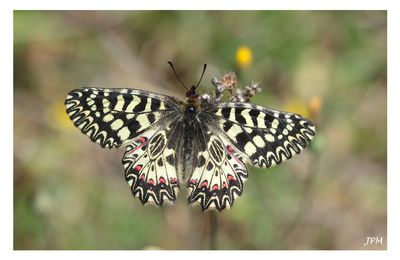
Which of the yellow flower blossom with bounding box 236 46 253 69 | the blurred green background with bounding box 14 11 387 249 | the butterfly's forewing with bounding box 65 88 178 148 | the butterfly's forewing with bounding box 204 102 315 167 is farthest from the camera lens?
the blurred green background with bounding box 14 11 387 249

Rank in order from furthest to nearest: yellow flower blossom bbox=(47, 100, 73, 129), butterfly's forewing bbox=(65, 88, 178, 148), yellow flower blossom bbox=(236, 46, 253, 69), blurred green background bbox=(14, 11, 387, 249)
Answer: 1. yellow flower blossom bbox=(47, 100, 73, 129)
2. blurred green background bbox=(14, 11, 387, 249)
3. yellow flower blossom bbox=(236, 46, 253, 69)
4. butterfly's forewing bbox=(65, 88, 178, 148)

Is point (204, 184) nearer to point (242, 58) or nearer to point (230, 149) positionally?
point (230, 149)

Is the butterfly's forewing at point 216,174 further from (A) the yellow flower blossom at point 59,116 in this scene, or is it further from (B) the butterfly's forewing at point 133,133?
(A) the yellow flower blossom at point 59,116

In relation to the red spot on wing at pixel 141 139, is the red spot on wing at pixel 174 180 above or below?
below

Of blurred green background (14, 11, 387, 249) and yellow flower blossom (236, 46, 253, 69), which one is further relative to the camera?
blurred green background (14, 11, 387, 249)

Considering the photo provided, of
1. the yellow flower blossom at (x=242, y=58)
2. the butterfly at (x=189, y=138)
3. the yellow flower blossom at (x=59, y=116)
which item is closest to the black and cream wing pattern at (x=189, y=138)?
the butterfly at (x=189, y=138)

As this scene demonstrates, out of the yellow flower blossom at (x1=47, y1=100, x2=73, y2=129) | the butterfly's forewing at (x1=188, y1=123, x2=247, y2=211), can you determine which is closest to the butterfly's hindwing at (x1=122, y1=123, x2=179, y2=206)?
the butterfly's forewing at (x1=188, y1=123, x2=247, y2=211)

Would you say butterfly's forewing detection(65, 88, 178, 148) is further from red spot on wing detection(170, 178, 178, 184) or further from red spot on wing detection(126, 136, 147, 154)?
red spot on wing detection(170, 178, 178, 184)
